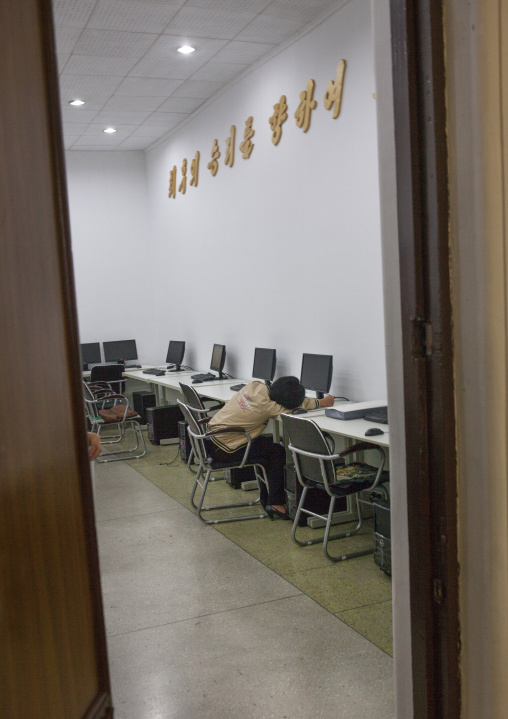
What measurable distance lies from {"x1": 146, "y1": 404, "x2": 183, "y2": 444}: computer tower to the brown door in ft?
20.0

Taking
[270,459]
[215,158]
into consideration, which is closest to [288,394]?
[270,459]

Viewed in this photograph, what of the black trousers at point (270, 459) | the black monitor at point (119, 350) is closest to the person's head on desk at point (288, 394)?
the black trousers at point (270, 459)

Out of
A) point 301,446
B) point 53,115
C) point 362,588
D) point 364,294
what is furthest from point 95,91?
point 53,115

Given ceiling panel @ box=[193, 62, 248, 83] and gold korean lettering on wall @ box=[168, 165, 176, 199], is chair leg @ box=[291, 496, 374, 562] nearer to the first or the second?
ceiling panel @ box=[193, 62, 248, 83]

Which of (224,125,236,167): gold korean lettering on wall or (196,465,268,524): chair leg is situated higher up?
(224,125,236,167): gold korean lettering on wall

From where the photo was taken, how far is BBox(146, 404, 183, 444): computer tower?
6.99 m

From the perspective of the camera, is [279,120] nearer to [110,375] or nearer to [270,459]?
[270,459]

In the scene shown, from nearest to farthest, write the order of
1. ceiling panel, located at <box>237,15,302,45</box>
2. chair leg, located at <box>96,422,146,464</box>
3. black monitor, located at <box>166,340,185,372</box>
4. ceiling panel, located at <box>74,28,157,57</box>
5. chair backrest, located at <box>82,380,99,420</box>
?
ceiling panel, located at <box>237,15,302,45</box>
ceiling panel, located at <box>74,28,157,57</box>
chair backrest, located at <box>82,380,99,420</box>
chair leg, located at <box>96,422,146,464</box>
black monitor, located at <box>166,340,185,372</box>

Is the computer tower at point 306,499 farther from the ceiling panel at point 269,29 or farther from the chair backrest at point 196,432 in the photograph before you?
the ceiling panel at point 269,29

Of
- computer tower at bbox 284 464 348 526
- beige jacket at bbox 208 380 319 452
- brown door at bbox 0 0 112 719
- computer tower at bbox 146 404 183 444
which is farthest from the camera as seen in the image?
computer tower at bbox 146 404 183 444

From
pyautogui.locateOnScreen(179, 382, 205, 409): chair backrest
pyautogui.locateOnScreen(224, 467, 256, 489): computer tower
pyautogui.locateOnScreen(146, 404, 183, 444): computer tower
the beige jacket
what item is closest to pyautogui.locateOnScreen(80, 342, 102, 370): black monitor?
pyautogui.locateOnScreen(146, 404, 183, 444): computer tower

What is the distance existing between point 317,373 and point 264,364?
2.96 ft

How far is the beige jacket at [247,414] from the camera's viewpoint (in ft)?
14.2

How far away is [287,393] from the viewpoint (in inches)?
173
